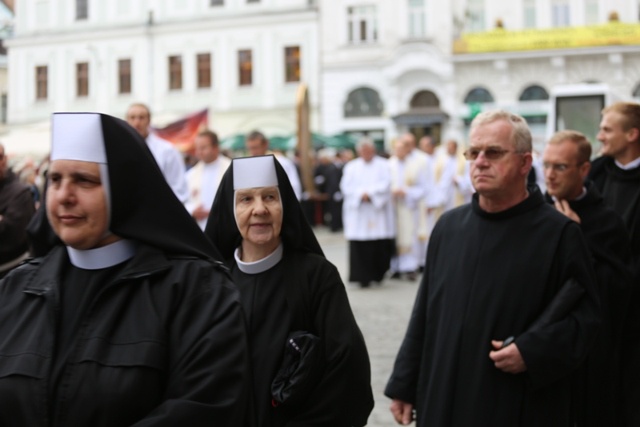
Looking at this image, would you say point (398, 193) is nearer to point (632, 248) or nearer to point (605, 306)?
point (632, 248)

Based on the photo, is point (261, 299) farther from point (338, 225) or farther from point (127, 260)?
point (338, 225)

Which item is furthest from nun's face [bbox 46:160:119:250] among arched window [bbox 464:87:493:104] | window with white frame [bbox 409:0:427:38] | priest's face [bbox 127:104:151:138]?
window with white frame [bbox 409:0:427:38]

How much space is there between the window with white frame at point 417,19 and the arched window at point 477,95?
126 inches

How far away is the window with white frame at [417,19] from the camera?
40.6m

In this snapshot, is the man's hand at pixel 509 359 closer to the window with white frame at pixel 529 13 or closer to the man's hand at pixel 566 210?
the man's hand at pixel 566 210

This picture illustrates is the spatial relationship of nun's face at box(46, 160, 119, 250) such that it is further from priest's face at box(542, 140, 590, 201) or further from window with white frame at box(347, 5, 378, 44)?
window with white frame at box(347, 5, 378, 44)

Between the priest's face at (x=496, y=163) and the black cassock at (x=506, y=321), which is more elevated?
the priest's face at (x=496, y=163)

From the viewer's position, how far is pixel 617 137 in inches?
212

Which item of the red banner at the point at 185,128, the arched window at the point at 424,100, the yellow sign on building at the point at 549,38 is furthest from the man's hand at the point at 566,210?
the arched window at the point at 424,100

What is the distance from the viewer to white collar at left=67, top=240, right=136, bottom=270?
260 cm

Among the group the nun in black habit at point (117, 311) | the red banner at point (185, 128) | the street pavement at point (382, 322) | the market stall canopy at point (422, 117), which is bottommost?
the street pavement at point (382, 322)

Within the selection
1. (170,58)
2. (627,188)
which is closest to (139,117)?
(627,188)

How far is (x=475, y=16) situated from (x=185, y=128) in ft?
70.2

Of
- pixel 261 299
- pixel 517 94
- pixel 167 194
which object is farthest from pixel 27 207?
pixel 517 94
